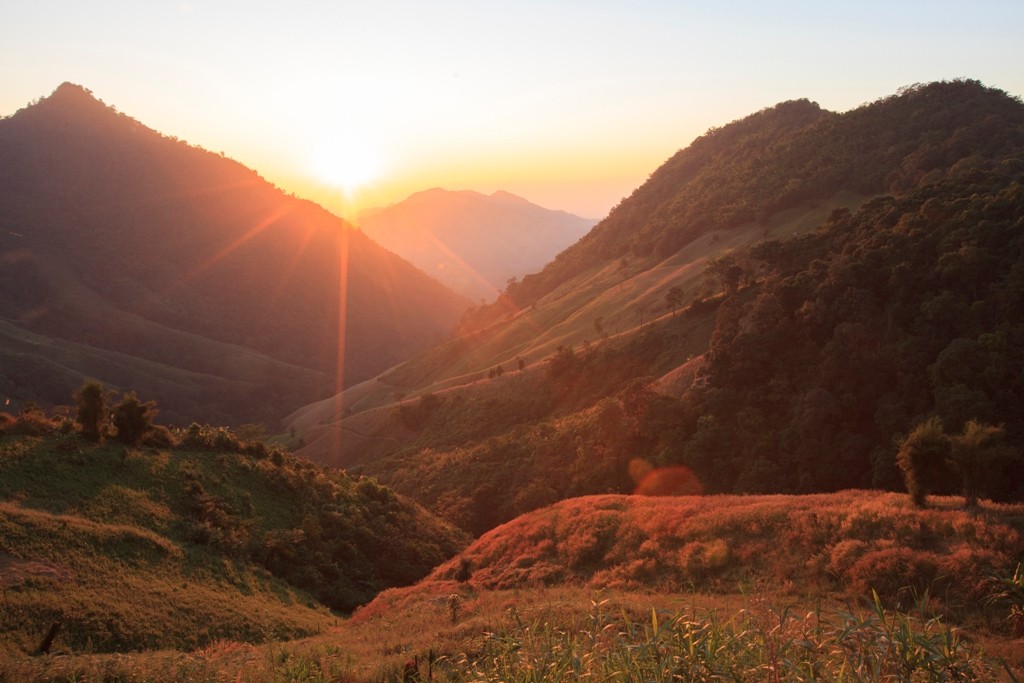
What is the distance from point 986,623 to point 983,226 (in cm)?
4026

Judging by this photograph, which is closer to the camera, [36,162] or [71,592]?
[71,592]

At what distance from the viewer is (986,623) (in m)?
14.3

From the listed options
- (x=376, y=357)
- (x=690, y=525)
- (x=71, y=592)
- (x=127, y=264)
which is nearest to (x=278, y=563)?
(x=71, y=592)

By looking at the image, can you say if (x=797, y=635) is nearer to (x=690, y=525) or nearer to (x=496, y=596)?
(x=496, y=596)

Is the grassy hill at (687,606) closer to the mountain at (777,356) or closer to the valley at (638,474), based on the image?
the valley at (638,474)

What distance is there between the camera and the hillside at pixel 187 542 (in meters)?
18.4

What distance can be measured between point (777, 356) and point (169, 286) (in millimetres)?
140079

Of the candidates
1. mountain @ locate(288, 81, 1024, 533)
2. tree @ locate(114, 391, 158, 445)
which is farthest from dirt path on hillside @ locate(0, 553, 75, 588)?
mountain @ locate(288, 81, 1024, 533)

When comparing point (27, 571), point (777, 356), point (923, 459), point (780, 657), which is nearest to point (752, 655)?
point (780, 657)

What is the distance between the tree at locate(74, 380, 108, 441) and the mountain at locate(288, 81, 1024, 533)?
24.5 meters

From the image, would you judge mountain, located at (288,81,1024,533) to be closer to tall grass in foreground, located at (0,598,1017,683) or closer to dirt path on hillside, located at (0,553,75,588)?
tall grass in foreground, located at (0,598,1017,683)

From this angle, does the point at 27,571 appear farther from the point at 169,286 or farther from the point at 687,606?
the point at 169,286

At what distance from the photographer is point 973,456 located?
68.3 ft

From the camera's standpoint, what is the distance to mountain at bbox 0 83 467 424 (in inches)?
4454
